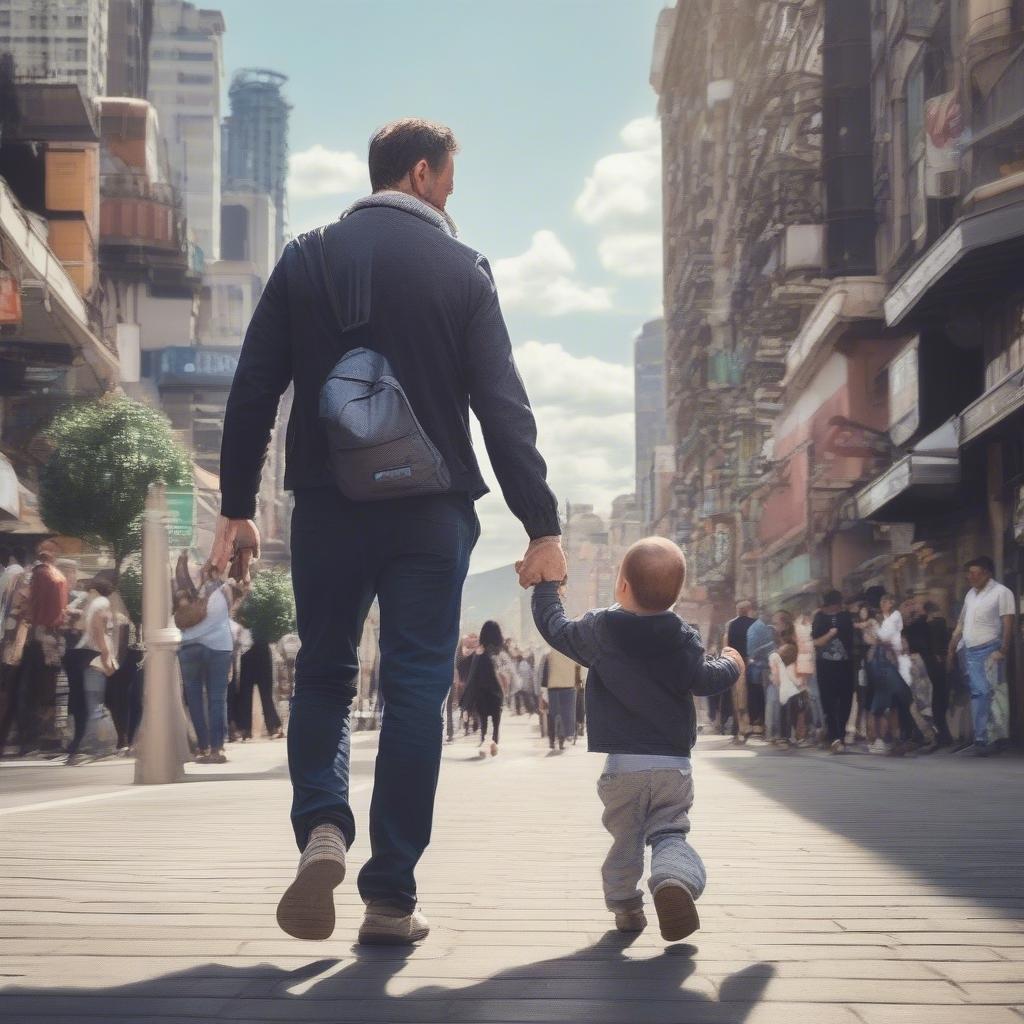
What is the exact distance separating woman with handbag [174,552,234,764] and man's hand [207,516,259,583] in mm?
9722

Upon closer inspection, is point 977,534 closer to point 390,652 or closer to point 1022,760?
point 1022,760

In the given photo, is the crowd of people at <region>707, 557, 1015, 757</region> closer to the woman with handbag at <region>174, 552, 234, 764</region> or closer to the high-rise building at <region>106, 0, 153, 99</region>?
the woman with handbag at <region>174, 552, 234, 764</region>

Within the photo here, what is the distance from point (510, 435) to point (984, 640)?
42.0 feet

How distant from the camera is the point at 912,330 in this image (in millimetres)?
28297

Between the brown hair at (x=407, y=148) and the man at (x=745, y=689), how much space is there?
16.9 m

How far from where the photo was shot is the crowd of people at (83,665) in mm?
14703

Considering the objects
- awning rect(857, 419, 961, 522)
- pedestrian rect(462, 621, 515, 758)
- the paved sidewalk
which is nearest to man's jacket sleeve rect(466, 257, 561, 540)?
the paved sidewalk

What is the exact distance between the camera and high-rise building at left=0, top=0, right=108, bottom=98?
79.2 m

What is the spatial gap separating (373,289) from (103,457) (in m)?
32.2

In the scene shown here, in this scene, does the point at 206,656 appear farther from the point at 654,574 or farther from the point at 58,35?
the point at 58,35

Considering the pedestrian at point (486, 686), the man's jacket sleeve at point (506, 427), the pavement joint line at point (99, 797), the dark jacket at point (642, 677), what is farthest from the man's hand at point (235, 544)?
the pedestrian at point (486, 686)

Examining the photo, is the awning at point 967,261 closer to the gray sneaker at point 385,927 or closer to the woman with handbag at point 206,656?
the woman with handbag at point 206,656

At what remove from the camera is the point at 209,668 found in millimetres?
14789

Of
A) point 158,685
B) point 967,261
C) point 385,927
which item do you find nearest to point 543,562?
point 385,927
